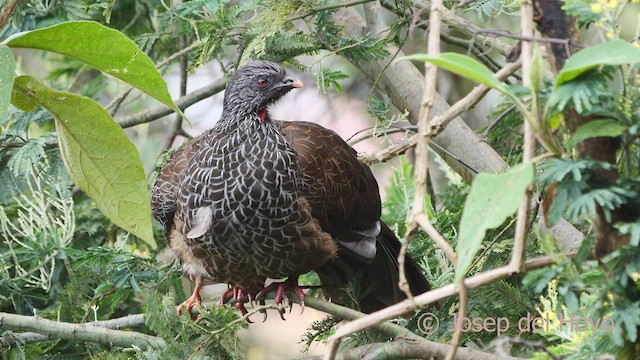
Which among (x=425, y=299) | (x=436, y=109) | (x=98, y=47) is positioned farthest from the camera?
(x=436, y=109)

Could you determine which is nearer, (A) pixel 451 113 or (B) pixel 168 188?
(A) pixel 451 113

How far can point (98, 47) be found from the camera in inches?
78.5

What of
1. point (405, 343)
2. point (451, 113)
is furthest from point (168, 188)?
point (451, 113)

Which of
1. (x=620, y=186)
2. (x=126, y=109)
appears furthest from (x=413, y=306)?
(x=126, y=109)

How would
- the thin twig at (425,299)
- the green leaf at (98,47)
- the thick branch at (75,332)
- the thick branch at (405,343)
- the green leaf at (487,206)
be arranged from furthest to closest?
1. the thick branch at (75,332)
2. the thick branch at (405,343)
3. the green leaf at (98,47)
4. the thin twig at (425,299)
5. the green leaf at (487,206)

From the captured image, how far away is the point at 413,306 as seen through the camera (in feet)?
5.21

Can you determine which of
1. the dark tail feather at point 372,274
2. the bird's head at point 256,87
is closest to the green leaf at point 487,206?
the bird's head at point 256,87

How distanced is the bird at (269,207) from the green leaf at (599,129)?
1872mm

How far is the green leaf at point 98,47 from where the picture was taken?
6.44ft

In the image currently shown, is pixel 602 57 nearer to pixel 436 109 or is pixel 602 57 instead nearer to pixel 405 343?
pixel 405 343

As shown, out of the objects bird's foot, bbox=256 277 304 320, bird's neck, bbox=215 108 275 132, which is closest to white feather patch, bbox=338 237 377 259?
bird's foot, bbox=256 277 304 320

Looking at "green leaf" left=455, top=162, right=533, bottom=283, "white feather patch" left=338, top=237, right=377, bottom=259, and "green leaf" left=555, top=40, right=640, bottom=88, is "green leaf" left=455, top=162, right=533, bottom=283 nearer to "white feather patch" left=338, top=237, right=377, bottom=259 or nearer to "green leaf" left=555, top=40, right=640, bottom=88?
"green leaf" left=555, top=40, right=640, bottom=88

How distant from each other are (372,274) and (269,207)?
0.70 m

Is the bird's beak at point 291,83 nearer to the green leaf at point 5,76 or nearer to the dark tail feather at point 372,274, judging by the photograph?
the dark tail feather at point 372,274
